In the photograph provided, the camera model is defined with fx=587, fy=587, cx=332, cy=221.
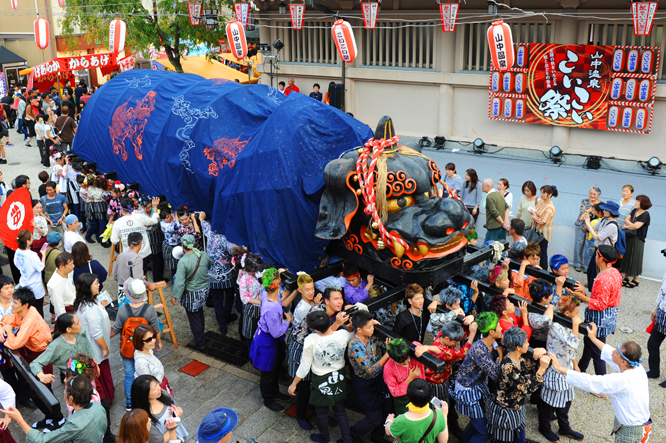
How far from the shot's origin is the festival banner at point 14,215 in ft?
23.7

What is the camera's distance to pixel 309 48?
17.0 meters

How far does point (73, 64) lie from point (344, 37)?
34.6 ft

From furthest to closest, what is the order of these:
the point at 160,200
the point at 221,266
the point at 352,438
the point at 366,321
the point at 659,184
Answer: the point at 659,184
the point at 160,200
the point at 221,266
the point at 352,438
the point at 366,321

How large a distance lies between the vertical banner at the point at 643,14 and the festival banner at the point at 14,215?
998cm

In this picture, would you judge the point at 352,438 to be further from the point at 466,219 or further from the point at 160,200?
the point at 160,200

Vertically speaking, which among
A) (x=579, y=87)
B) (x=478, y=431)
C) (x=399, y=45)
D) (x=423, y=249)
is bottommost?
(x=478, y=431)

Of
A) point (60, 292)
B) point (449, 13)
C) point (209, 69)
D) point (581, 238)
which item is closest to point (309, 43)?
point (209, 69)

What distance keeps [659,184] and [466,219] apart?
25.0ft

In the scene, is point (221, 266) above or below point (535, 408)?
above

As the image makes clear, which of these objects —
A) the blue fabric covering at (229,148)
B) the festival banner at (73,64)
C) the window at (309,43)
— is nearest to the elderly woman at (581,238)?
the blue fabric covering at (229,148)

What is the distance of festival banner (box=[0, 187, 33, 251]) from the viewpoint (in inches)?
285

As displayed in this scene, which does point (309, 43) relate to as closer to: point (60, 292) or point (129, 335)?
point (60, 292)

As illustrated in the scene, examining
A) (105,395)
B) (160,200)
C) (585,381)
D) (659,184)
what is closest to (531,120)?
(659,184)

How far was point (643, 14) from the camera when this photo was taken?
10.0 m
